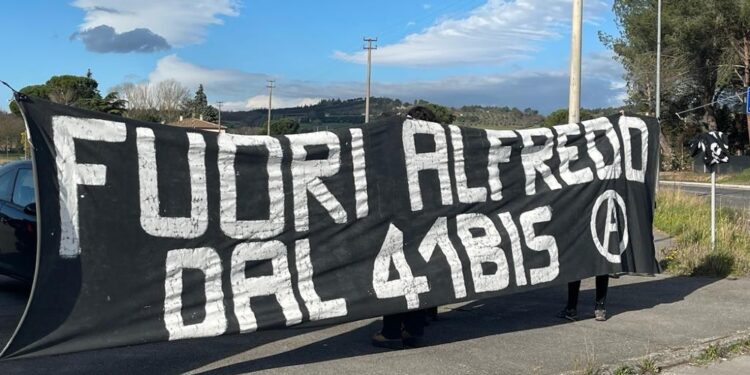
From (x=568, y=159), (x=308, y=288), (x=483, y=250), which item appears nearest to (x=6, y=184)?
(x=308, y=288)

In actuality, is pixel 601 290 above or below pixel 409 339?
above

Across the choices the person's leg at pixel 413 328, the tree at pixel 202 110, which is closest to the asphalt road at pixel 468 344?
the person's leg at pixel 413 328

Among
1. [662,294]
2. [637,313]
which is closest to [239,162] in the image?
[637,313]

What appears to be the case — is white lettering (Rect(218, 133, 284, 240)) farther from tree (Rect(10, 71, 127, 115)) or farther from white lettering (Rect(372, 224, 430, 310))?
tree (Rect(10, 71, 127, 115))

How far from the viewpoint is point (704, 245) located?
11.5 metres

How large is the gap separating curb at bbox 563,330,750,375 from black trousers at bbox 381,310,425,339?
1.29m

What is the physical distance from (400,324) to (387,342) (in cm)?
18

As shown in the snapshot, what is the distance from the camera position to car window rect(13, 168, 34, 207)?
289 inches

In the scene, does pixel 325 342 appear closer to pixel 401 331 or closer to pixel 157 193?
pixel 401 331

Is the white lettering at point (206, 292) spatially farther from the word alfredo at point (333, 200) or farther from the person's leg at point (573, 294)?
the person's leg at point (573, 294)

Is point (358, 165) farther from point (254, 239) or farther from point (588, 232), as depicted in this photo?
point (588, 232)

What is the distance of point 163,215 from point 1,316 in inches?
136

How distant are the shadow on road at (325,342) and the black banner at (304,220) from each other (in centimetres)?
56

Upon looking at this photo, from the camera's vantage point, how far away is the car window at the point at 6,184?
7574 mm
